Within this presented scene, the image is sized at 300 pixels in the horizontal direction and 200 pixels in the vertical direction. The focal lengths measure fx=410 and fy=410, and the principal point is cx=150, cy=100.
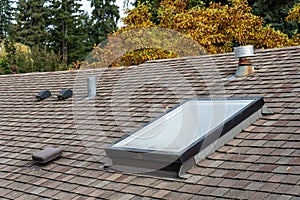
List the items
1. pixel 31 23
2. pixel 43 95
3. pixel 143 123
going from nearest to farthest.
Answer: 1. pixel 143 123
2. pixel 43 95
3. pixel 31 23

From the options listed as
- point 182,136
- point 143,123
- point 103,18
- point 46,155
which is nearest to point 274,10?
point 143,123

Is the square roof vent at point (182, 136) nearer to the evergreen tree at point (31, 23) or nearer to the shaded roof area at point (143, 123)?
the shaded roof area at point (143, 123)

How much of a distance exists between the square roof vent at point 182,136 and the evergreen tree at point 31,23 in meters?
29.9

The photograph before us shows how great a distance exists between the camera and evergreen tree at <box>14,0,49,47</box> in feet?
110

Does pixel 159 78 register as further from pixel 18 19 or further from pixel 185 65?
pixel 18 19

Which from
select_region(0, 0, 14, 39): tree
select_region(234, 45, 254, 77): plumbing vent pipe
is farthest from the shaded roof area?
select_region(0, 0, 14, 39): tree

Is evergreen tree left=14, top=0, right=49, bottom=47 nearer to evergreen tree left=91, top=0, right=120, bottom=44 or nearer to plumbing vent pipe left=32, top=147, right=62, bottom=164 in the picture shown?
evergreen tree left=91, top=0, right=120, bottom=44

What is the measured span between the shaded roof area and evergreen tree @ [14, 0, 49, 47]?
2586cm

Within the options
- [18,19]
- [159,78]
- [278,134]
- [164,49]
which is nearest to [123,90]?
[159,78]

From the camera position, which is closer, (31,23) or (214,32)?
(214,32)

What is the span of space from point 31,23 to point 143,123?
33162mm

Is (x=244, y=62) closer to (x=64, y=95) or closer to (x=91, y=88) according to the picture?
(x=91, y=88)

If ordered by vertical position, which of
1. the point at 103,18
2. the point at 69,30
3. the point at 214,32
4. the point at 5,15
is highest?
the point at 5,15

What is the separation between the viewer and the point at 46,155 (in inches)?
191
